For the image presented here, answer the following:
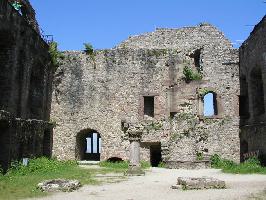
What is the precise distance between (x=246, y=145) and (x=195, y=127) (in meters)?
3.21

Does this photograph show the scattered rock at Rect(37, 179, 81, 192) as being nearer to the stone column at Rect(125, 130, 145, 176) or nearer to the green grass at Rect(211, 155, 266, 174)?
the stone column at Rect(125, 130, 145, 176)

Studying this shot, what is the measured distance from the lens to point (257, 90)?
800 inches

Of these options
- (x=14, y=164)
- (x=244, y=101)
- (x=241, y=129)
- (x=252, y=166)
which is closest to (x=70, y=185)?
(x=14, y=164)

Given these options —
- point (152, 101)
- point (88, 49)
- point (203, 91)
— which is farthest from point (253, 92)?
point (88, 49)

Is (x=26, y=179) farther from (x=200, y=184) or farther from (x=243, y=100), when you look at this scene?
(x=243, y=100)

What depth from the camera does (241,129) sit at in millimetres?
21188

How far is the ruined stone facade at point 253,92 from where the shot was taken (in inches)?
720

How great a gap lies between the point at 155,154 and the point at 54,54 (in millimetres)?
9357

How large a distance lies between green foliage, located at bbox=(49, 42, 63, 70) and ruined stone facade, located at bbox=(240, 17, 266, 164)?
38.8 ft

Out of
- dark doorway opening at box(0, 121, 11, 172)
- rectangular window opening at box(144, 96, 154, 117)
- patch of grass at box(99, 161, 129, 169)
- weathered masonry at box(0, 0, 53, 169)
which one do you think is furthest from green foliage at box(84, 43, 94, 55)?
dark doorway opening at box(0, 121, 11, 172)

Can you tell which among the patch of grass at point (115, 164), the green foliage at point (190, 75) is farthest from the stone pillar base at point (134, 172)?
the green foliage at point (190, 75)

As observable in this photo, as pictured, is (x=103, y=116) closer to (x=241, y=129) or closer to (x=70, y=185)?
(x=241, y=129)

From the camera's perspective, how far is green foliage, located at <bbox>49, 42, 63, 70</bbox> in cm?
2257

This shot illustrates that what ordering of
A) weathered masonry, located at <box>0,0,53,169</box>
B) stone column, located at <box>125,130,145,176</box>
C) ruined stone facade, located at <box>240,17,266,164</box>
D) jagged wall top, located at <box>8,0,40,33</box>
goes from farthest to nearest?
jagged wall top, located at <box>8,0,40,33</box> → ruined stone facade, located at <box>240,17,266,164</box> → stone column, located at <box>125,130,145,176</box> → weathered masonry, located at <box>0,0,53,169</box>
